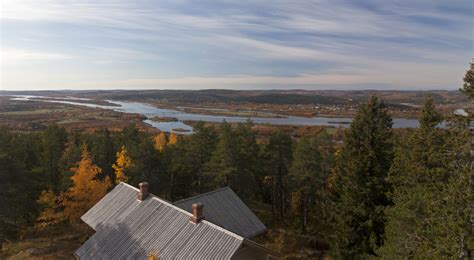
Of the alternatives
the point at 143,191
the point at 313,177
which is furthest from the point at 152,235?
the point at 313,177

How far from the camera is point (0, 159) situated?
73.4ft

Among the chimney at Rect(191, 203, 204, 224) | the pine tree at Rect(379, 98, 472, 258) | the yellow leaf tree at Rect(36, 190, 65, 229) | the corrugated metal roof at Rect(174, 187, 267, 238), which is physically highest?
the pine tree at Rect(379, 98, 472, 258)

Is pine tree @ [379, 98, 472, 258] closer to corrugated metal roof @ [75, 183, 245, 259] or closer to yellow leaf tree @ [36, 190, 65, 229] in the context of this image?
corrugated metal roof @ [75, 183, 245, 259]

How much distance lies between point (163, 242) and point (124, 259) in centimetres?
200

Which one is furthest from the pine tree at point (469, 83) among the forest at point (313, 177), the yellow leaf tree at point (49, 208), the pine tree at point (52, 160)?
the pine tree at point (52, 160)

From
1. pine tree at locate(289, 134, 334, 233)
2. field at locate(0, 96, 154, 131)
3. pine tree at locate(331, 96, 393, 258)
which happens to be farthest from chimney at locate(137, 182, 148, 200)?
field at locate(0, 96, 154, 131)

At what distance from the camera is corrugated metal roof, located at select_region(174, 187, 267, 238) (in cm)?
1954

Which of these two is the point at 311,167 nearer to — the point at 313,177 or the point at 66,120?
the point at 313,177

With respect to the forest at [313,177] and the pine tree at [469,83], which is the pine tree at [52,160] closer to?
the forest at [313,177]

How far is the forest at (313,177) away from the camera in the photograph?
1074cm

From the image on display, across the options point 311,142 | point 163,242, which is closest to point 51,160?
point 163,242

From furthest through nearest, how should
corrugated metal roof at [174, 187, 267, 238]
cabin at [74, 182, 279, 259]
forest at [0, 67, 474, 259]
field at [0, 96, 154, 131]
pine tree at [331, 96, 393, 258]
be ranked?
field at [0, 96, 154, 131] < corrugated metal roof at [174, 187, 267, 238] < pine tree at [331, 96, 393, 258] < cabin at [74, 182, 279, 259] < forest at [0, 67, 474, 259]

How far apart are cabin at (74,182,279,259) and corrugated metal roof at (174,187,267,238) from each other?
0.06m

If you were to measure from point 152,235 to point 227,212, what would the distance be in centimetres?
634
